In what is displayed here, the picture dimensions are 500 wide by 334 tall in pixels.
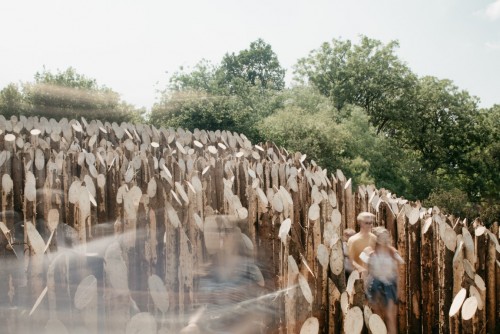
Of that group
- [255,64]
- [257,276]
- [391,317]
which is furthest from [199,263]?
[255,64]

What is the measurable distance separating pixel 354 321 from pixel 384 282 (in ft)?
5.61

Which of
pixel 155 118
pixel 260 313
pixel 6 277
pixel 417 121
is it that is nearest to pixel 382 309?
pixel 260 313

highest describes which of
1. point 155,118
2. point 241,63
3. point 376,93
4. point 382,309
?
point 241,63

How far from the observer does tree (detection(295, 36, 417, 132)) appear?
30.8 meters

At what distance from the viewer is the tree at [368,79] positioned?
101ft

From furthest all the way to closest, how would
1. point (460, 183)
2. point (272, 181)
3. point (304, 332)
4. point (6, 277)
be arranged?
point (460, 183)
point (272, 181)
point (6, 277)
point (304, 332)

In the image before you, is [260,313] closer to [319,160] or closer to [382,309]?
[382,309]

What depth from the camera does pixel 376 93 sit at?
3122cm

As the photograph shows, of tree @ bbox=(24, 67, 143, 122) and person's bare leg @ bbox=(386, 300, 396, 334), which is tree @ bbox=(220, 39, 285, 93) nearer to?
tree @ bbox=(24, 67, 143, 122)

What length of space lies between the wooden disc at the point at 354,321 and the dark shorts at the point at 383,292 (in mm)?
1688

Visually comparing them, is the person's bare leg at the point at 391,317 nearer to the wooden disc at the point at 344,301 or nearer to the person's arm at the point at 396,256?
the person's arm at the point at 396,256

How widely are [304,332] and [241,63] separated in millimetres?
48495

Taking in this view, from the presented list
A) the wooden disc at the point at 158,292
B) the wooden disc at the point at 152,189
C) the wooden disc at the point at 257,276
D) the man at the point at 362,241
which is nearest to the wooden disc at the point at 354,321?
the wooden disc at the point at 158,292

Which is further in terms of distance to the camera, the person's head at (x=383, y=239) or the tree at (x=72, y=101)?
the tree at (x=72, y=101)
